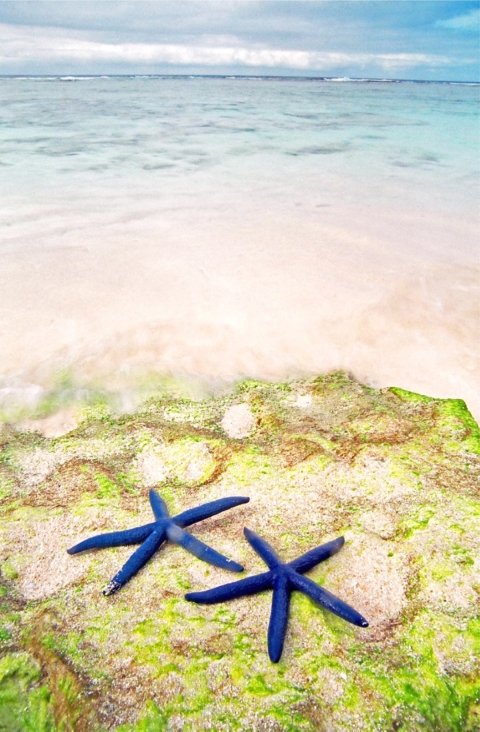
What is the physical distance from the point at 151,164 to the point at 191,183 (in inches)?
89.5

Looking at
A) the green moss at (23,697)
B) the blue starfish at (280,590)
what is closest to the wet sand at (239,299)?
the blue starfish at (280,590)

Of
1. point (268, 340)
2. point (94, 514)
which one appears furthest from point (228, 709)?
point (268, 340)

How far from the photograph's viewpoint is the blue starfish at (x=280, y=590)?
2201 mm

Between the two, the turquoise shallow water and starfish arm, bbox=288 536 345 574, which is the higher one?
the turquoise shallow water

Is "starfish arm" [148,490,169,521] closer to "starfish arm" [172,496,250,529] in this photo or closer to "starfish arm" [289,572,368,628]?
"starfish arm" [172,496,250,529]

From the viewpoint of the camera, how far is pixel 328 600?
2.29m

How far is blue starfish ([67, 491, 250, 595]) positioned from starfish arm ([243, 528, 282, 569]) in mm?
142

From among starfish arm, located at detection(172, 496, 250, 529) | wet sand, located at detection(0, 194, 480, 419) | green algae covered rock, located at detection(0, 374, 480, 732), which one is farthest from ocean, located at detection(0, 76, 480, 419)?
starfish arm, located at detection(172, 496, 250, 529)

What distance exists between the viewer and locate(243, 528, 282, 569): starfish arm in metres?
2.51

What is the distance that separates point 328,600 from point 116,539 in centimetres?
117

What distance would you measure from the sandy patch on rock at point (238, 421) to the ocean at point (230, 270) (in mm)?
488

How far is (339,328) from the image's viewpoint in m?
5.43

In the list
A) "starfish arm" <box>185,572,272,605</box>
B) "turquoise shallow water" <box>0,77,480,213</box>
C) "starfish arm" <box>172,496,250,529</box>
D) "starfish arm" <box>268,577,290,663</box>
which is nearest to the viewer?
"starfish arm" <box>268,577,290,663</box>

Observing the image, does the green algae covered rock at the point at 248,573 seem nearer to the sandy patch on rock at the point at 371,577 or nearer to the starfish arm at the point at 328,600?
the sandy patch on rock at the point at 371,577
